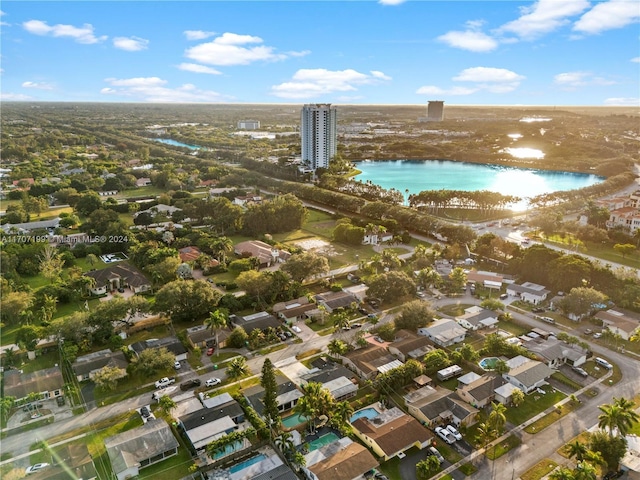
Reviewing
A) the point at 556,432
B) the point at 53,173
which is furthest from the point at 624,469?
the point at 53,173

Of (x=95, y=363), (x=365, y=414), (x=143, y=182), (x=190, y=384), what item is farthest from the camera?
(x=143, y=182)

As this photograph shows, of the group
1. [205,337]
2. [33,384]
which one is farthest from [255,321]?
[33,384]

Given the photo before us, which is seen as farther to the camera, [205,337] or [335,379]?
[205,337]

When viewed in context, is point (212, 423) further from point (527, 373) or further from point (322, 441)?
point (527, 373)

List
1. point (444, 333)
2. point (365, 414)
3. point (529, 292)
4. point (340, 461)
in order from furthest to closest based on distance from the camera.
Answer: point (529, 292) < point (444, 333) < point (365, 414) < point (340, 461)

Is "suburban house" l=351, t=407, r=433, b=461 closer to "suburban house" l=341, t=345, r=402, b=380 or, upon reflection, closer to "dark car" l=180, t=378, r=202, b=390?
"suburban house" l=341, t=345, r=402, b=380

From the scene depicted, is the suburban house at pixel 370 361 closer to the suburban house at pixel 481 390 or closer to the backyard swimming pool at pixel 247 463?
the suburban house at pixel 481 390
